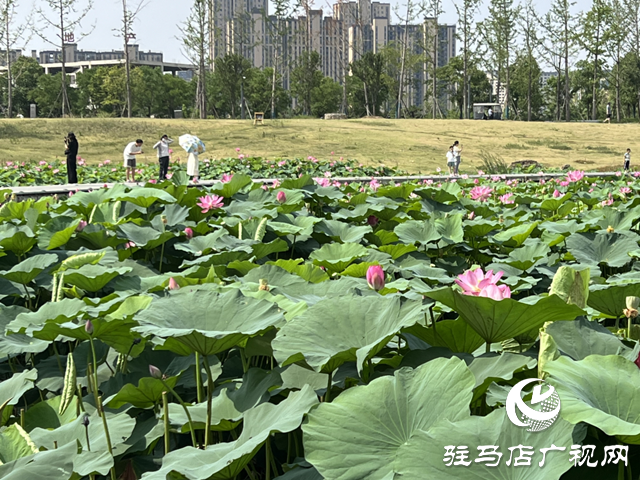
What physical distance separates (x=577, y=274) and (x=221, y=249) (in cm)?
143

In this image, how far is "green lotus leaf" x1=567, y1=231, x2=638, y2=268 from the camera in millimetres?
2299

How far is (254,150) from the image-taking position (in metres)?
25.5

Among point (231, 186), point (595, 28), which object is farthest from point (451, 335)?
point (595, 28)

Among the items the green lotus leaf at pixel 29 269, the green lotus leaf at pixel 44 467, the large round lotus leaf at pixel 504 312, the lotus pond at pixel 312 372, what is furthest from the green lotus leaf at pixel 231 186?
the green lotus leaf at pixel 44 467

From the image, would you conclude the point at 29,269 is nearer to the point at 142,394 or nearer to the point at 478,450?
the point at 142,394

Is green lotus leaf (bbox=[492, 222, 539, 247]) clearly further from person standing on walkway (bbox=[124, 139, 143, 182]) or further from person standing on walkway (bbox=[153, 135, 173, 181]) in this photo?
person standing on walkway (bbox=[153, 135, 173, 181])

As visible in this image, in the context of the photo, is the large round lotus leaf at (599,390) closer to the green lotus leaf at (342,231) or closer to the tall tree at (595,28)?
the green lotus leaf at (342,231)

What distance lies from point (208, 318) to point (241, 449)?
1.28 feet

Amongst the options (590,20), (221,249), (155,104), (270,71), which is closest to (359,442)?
(221,249)

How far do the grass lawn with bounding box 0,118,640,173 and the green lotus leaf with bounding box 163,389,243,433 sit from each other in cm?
2082

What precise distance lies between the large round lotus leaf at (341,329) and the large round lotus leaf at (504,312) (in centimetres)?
7

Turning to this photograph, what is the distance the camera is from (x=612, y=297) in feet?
4.97

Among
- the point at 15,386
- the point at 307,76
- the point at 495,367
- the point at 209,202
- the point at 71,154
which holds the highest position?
the point at 307,76

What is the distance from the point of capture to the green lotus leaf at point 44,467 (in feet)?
3.01
